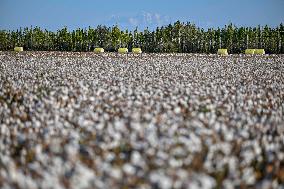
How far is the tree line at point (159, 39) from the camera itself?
84062 mm

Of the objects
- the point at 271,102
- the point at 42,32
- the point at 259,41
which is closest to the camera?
the point at 271,102

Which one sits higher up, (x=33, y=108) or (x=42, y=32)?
(x=42, y=32)

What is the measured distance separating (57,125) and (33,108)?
306 cm

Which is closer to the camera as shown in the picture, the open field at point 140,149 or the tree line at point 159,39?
the open field at point 140,149

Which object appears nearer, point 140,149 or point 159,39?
point 140,149

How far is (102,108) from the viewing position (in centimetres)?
1048

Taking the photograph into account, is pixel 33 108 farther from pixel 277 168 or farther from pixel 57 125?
pixel 277 168

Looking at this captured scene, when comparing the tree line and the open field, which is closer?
the open field

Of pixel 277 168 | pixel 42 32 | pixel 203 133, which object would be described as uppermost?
pixel 42 32

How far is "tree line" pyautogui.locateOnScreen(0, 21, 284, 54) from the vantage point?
276 feet

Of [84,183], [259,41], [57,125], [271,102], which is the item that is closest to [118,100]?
[57,125]

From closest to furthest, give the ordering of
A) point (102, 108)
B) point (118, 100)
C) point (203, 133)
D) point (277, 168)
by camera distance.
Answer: point (277, 168), point (203, 133), point (102, 108), point (118, 100)

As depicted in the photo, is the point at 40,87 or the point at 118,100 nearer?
the point at 118,100

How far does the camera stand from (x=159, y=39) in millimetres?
87562
